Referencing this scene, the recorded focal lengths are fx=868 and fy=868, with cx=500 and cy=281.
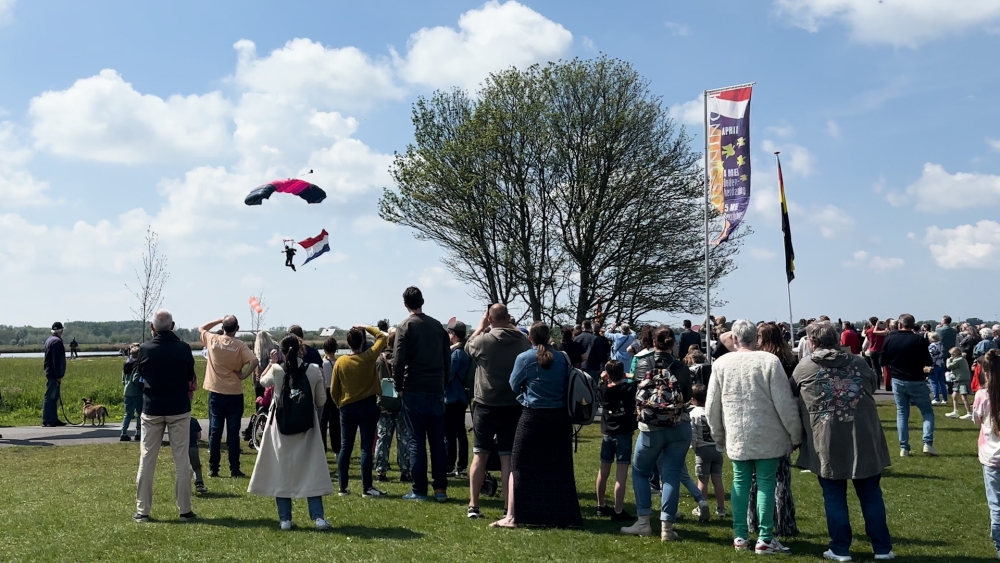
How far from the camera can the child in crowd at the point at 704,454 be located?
8070mm

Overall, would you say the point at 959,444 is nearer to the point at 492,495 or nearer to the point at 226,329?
the point at 492,495

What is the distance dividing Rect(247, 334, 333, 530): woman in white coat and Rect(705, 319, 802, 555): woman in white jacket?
340 centimetres

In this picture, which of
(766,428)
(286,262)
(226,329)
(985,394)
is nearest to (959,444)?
(985,394)

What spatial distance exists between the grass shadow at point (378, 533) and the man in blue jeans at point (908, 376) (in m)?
7.79

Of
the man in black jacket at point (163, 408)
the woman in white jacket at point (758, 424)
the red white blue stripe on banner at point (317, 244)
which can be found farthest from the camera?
the red white blue stripe on banner at point (317, 244)

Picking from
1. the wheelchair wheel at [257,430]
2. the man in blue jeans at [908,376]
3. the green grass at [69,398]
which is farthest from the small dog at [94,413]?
the man in blue jeans at [908,376]

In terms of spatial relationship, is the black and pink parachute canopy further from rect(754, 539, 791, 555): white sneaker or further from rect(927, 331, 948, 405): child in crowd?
rect(754, 539, 791, 555): white sneaker

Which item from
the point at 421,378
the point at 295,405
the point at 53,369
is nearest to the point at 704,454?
the point at 421,378

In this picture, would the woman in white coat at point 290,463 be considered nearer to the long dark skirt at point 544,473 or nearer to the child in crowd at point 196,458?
the long dark skirt at point 544,473

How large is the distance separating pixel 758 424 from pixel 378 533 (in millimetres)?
3282

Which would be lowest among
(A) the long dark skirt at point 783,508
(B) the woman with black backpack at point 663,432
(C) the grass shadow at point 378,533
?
(C) the grass shadow at point 378,533

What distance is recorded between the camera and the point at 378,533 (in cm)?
739

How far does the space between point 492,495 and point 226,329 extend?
3.65m

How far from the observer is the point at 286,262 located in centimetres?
2431
